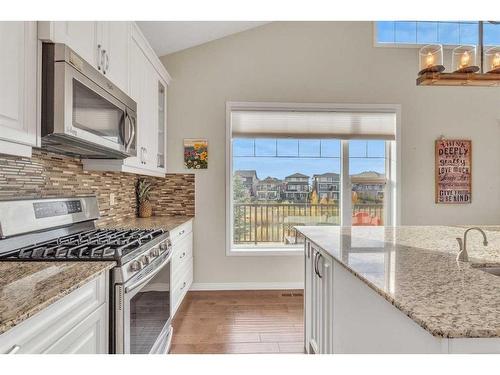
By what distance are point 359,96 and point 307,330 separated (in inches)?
109

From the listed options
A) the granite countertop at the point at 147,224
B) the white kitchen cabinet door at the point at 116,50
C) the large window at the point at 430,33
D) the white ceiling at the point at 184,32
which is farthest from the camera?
the large window at the point at 430,33

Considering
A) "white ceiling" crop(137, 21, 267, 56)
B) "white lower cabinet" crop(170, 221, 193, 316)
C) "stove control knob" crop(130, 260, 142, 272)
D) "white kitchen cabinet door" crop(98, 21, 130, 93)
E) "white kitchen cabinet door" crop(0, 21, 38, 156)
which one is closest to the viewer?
"white kitchen cabinet door" crop(0, 21, 38, 156)

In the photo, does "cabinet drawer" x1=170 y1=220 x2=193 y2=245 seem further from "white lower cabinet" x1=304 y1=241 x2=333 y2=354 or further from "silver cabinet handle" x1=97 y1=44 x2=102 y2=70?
"silver cabinet handle" x1=97 y1=44 x2=102 y2=70

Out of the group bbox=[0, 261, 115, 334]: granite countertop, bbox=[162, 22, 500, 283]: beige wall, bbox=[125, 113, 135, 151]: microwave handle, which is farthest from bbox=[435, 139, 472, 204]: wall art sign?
bbox=[0, 261, 115, 334]: granite countertop

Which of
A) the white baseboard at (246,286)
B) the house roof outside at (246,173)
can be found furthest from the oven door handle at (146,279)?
the house roof outside at (246,173)

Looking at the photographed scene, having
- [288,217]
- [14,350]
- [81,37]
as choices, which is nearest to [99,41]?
[81,37]

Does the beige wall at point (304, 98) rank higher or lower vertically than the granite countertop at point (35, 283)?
higher

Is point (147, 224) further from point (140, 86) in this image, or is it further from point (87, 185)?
point (140, 86)

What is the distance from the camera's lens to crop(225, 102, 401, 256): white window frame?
158 inches

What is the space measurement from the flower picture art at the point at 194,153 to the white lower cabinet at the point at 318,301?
197 centimetres

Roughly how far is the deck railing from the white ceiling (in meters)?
1.95

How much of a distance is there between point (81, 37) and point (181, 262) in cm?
211

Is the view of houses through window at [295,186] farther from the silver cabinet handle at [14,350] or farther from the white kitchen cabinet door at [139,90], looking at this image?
the silver cabinet handle at [14,350]

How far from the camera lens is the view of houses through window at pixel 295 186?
13.6 ft
